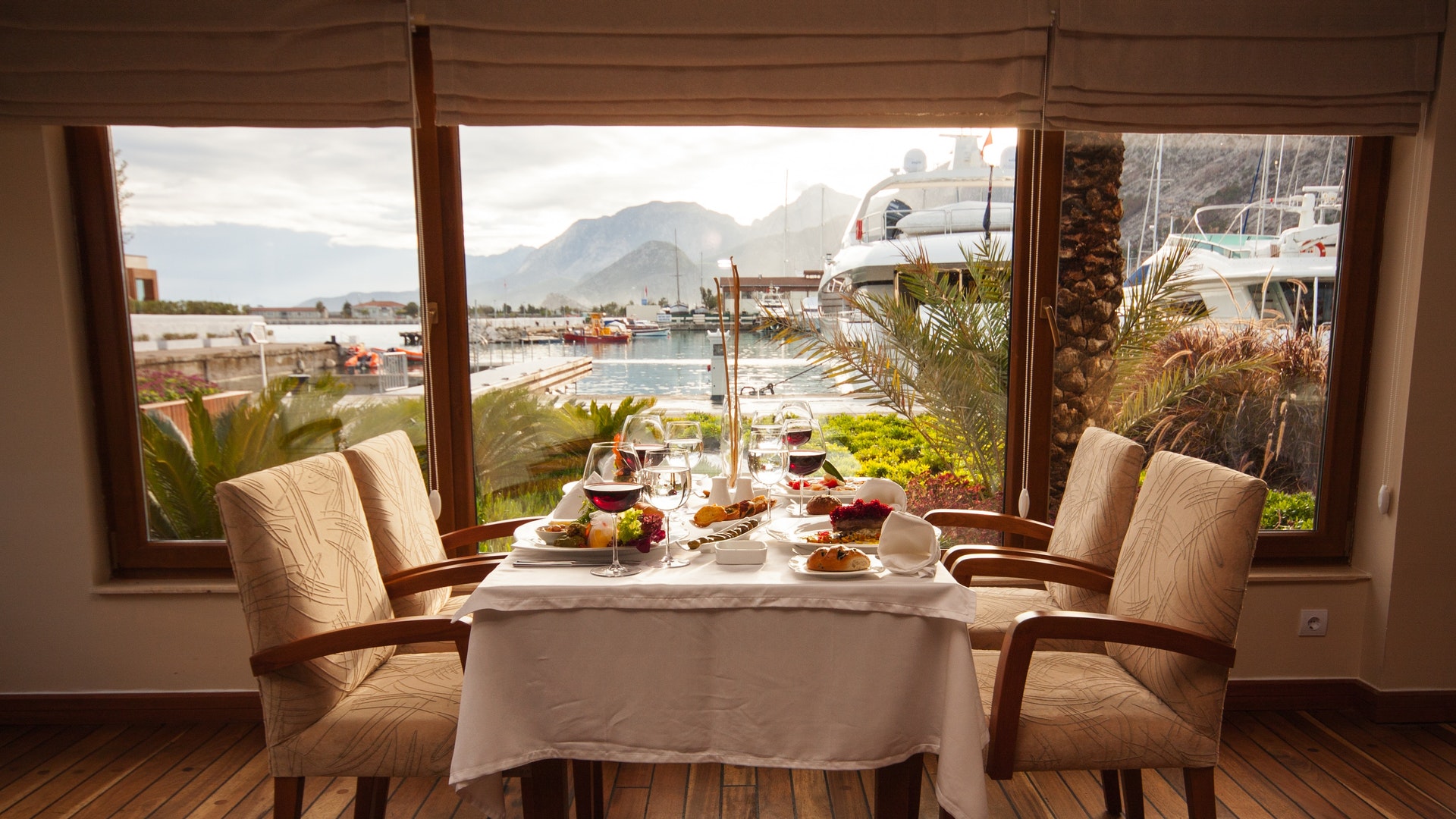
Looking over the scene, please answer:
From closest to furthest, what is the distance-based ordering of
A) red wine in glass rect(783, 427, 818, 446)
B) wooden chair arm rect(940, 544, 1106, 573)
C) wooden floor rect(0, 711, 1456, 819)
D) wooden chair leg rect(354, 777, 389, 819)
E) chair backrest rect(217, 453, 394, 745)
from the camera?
chair backrest rect(217, 453, 394, 745)
wooden chair leg rect(354, 777, 389, 819)
red wine in glass rect(783, 427, 818, 446)
wooden chair arm rect(940, 544, 1106, 573)
wooden floor rect(0, 711, 1456, 819)

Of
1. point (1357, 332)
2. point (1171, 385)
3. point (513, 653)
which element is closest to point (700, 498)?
point (513, 653)

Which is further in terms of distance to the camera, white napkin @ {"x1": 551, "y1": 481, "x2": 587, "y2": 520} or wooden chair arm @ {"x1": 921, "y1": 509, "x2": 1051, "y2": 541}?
wooden chair arm @ {"x1": 921, "y1": 509, "x2": 1051, "y2": 541}

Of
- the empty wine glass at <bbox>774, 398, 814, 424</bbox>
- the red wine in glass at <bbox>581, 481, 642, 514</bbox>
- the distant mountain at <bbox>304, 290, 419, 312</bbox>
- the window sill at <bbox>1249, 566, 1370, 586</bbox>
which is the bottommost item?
the window sill at <bbox>1249, 566, 1370, 586</bbox>

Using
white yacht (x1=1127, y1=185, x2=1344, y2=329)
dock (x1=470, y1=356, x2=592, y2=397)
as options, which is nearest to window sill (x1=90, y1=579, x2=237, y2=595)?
dock (x1=470, y1=356, x2=592, y2=397)

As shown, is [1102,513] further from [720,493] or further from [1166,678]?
[720,493]

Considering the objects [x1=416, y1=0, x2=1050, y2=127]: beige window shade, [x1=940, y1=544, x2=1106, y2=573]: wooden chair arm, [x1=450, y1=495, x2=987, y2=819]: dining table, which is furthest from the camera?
[x1=416, y1=0, x2=1050, y2=127]: beige window shade

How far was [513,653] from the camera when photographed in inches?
56.6

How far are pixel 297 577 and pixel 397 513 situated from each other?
0.45 m

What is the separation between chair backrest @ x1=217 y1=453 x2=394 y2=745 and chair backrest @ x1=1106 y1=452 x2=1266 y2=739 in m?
1.66

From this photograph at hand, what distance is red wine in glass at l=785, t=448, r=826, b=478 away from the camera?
1778 mm

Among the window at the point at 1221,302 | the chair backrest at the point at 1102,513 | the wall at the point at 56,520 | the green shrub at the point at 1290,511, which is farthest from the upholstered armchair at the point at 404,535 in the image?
the green shrub at the point at 1290,511

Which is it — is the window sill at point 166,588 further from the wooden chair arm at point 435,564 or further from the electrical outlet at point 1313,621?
the electrical outlet at point 1313,621

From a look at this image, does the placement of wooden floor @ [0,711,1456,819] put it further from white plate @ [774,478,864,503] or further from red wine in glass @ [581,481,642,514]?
red wine in glass @ [581,481,642,514]

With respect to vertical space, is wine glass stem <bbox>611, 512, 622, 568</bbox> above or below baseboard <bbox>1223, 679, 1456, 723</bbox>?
above
